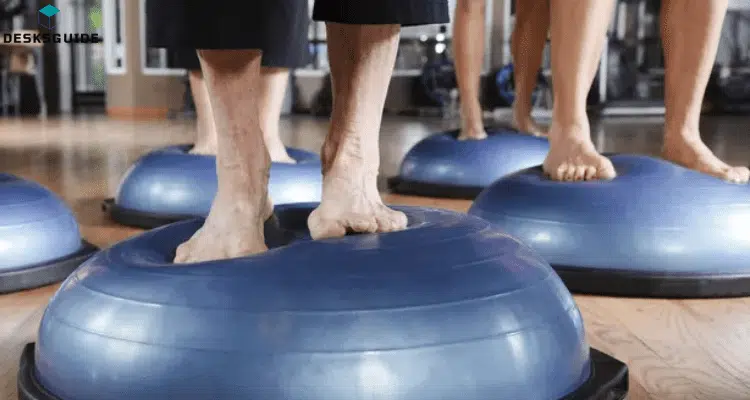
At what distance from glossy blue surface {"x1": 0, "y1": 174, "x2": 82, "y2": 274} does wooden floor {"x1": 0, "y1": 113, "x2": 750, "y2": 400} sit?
81 millimetres

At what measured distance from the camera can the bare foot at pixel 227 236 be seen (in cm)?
124

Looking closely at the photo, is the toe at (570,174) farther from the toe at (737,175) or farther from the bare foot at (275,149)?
the bare foot at (275,149)

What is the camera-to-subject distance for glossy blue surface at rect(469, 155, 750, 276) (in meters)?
1.81

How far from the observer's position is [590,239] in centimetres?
184

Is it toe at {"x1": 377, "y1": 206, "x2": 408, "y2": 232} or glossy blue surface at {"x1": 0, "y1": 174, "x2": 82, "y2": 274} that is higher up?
toe at {"x1": 377, "y1": 206, "x2": 408, "y2": 232}

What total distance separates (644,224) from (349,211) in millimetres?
747

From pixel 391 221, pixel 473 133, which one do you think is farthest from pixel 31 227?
pixel 473 133

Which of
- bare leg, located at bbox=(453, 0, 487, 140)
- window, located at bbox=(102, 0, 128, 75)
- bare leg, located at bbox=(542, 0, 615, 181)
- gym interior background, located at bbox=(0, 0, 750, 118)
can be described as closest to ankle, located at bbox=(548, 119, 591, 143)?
bare leg, located at bbox=(542, 0, 615, 181)

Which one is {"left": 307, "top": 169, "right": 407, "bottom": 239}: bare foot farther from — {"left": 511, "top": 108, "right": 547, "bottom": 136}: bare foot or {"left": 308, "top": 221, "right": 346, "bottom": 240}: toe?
{"left": 511, "top": 108, "right": 547, "bottom": 136}: bare foot

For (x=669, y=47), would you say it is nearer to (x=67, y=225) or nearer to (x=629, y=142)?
(x=67, y=225)

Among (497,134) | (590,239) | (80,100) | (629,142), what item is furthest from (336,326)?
(80,100)

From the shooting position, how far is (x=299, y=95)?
963cm

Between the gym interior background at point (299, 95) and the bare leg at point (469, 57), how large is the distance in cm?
33

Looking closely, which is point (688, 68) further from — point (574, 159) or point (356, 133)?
point (356, 133)
